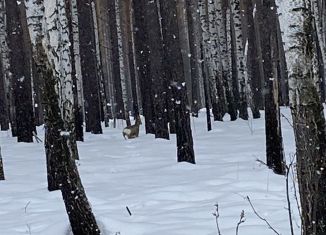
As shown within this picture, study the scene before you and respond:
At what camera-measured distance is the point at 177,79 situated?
9.52m

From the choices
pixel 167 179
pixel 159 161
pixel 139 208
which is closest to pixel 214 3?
pixel 159 161

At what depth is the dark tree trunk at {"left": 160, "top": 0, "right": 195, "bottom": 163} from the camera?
9.53 m

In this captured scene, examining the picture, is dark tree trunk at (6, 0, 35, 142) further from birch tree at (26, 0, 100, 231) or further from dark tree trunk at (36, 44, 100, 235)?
dark tree trunk at (36, 44, 100, 235)

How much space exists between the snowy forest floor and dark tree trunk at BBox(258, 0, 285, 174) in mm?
266

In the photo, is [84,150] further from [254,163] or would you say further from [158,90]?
[254,163]

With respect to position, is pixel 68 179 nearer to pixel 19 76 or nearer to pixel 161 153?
pixel 161 153

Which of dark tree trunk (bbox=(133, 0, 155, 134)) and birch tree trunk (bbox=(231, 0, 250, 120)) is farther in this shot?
birch tree trunk (bbox=(231, 0, 250, 120))

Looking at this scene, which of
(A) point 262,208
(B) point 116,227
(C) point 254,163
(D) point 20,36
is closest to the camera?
(B) point 116,227

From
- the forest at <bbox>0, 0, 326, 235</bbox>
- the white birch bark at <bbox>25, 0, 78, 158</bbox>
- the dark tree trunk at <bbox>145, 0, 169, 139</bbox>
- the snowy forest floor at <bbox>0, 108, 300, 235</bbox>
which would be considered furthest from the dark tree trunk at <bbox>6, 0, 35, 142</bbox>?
the white birch bark at <bbox>25, 0, 78, 158</bbox>

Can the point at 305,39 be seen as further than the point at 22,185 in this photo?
No

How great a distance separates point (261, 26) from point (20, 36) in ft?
24.3

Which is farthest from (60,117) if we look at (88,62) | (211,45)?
(211,45)

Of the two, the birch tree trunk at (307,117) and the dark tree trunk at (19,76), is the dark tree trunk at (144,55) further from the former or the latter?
the birch tree trunk at (307,117)

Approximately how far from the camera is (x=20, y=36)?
13961 millimetres
